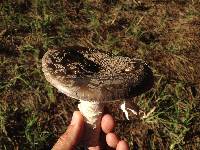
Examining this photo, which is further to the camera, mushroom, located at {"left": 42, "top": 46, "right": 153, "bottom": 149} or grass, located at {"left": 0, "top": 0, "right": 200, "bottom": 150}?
grass, located at {"left": 0, "top": 0, "right": 200, "bottom": 150}

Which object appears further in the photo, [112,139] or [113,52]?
[113,52]

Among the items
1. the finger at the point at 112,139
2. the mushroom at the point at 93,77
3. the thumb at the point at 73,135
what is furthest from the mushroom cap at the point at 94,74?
the finger at the point at 112,139

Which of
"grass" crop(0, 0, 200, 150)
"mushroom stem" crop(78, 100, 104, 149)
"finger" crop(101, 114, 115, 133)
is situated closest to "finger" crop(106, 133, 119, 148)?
"finger" crop(101, 114, 115, 133)

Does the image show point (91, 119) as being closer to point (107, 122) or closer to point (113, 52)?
point (107, 122)

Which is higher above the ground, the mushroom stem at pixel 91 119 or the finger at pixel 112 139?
the mushroom stem at pixel 91 119

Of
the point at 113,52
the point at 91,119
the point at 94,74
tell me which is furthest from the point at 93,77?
the point at 113,52

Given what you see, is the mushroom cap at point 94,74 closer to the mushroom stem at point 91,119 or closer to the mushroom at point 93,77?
the mushroom at point 93,77

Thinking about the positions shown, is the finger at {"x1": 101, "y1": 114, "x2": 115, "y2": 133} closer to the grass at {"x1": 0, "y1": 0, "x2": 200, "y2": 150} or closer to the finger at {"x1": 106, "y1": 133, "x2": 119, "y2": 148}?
the finger at {"x1": 106, "y1": 133, "x2": 119, "y2": 148}
